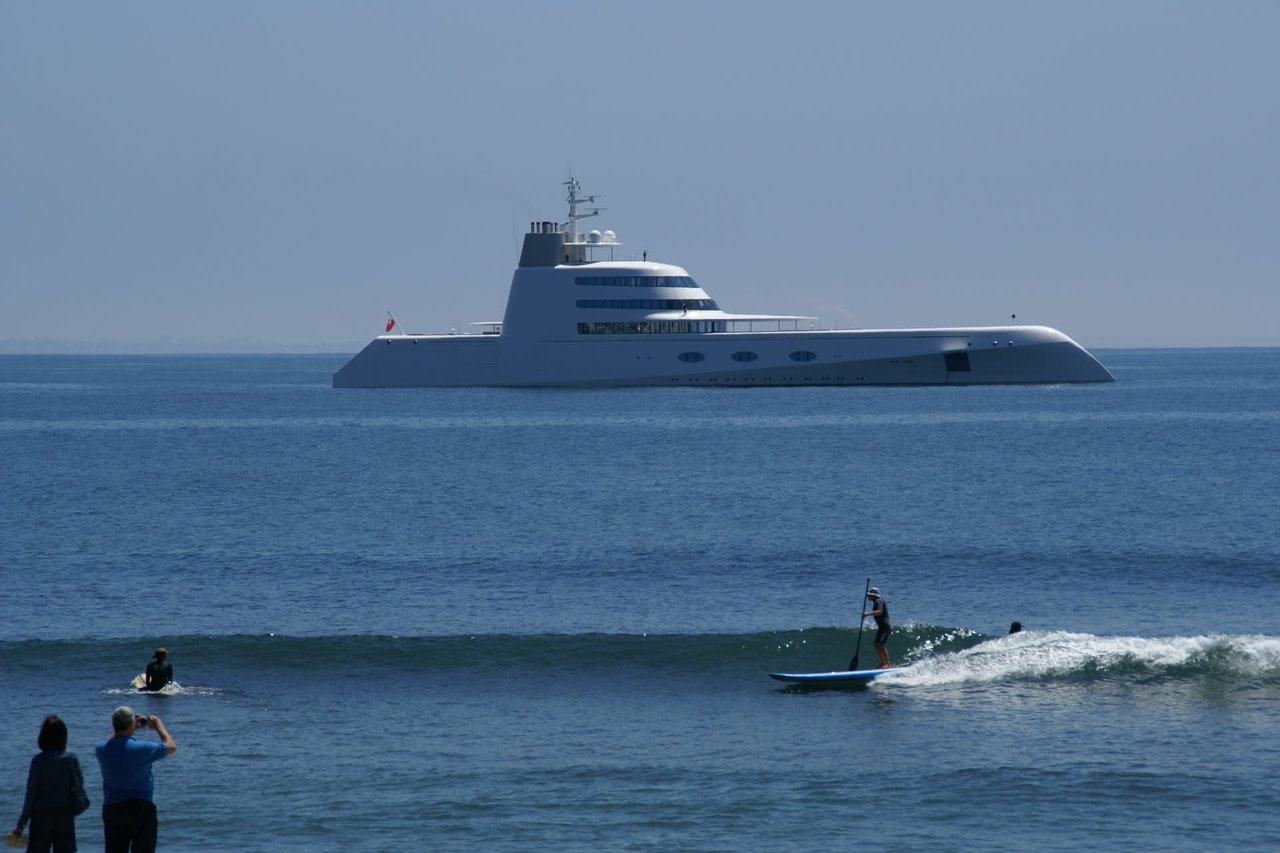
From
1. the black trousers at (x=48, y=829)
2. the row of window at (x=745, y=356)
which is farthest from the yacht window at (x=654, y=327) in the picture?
the black trousers at (x=48, y=829)

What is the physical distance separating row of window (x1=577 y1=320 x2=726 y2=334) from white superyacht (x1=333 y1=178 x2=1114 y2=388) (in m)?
0.07

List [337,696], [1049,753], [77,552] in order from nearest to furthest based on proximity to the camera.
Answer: [1049,753] → [337,696] → [77,552]

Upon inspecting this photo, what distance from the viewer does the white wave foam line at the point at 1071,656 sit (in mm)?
21328

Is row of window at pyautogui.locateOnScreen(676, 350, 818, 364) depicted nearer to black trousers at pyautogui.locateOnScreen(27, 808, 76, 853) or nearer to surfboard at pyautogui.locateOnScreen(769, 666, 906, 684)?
surfboard at pyautogui.locateOnScreen(769, 666, 906, 684)

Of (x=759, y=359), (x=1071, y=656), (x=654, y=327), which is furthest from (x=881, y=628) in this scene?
(x=654, y=327)

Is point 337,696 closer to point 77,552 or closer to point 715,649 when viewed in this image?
point 715,649

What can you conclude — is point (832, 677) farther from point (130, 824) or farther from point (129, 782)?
point (129, 782)

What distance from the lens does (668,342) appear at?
97.1 metres

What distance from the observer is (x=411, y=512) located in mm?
43969

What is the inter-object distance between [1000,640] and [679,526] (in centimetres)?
1760

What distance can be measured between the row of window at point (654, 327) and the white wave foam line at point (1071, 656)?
75.2m

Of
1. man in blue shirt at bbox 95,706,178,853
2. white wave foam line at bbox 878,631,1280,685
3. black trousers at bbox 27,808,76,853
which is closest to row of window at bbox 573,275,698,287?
white wave foam line at bbox 878,631,1280,685

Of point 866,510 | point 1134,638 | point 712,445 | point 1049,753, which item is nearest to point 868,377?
point 712,445

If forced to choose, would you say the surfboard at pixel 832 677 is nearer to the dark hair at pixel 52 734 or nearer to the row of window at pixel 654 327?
the dark hair at pixel 52 734
